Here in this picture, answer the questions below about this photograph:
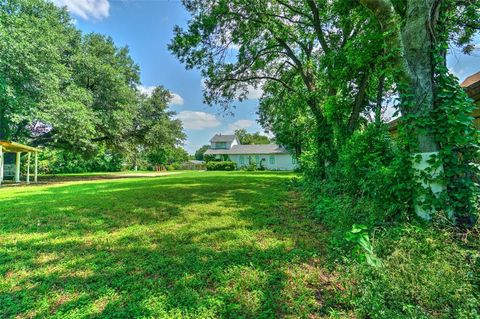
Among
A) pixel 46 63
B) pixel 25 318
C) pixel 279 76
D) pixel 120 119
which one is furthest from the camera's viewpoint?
pixel 120 119

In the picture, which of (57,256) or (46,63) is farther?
(46,63)

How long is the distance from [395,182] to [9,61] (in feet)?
58.8

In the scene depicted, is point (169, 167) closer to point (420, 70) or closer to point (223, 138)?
point (223, 138)

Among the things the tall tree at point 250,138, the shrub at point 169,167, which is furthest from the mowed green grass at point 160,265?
the tall tree at point 250,138

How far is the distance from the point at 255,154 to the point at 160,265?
30623 millimetres

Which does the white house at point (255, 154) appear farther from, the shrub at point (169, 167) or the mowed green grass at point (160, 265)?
the mowed green grass at point (160, 265)

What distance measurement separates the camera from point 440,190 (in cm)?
293

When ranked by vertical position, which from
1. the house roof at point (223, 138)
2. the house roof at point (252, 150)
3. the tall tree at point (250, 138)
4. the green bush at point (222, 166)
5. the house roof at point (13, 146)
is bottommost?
the green bush at point (222, 166)

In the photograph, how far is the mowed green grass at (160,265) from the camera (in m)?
2.08

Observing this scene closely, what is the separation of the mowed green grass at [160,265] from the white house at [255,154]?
25434 mm

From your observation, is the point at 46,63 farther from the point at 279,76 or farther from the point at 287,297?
the point at 287,297

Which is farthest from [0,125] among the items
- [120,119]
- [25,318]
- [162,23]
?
[25,318]

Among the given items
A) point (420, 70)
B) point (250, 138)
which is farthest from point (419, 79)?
point (250, 138)

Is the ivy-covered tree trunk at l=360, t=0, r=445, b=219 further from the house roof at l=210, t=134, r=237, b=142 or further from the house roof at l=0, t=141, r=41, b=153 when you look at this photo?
the house roof at l=210, t=134, r=237, b=142
